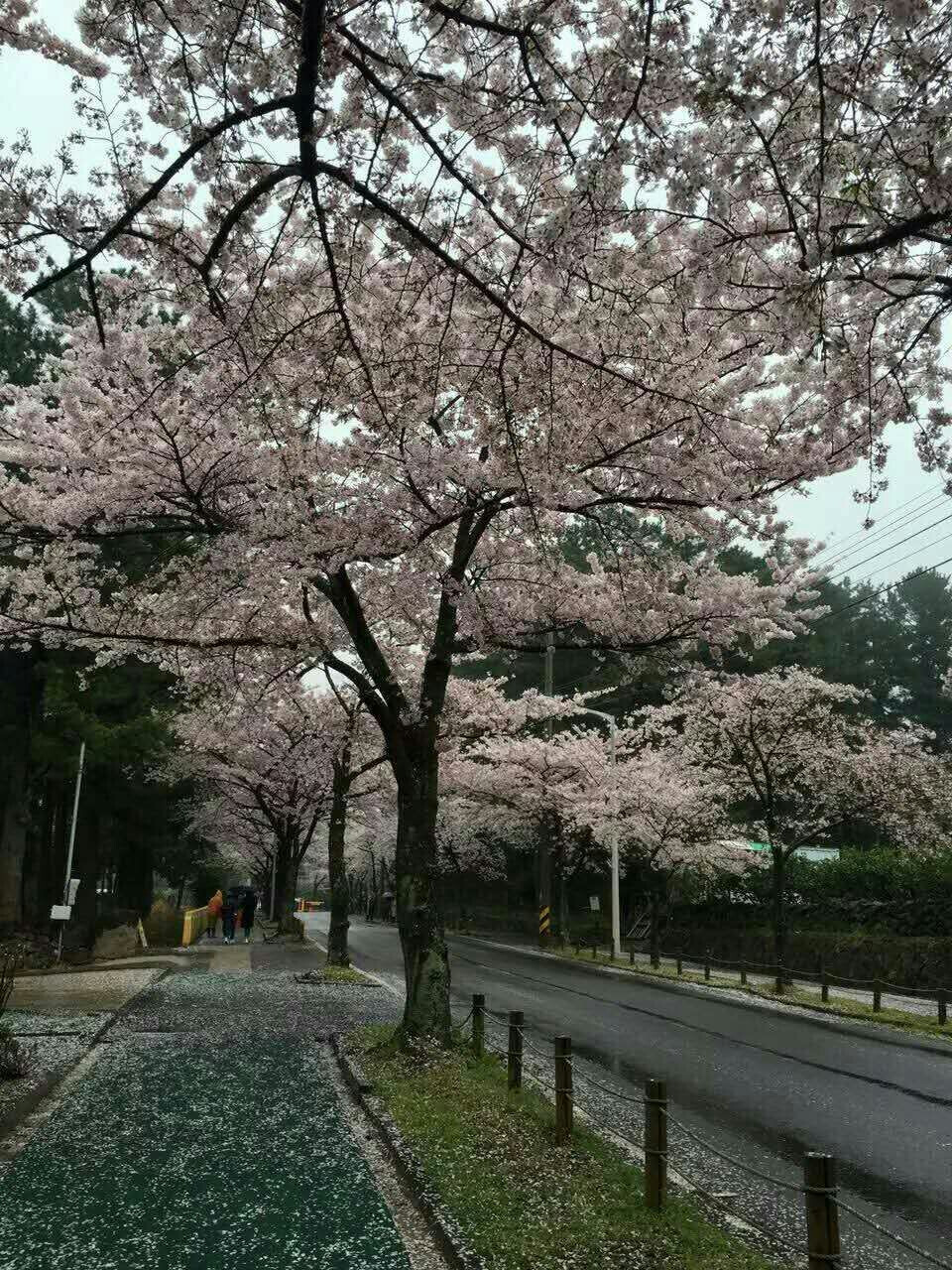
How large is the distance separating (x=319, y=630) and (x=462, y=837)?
Result: 38.7 meters

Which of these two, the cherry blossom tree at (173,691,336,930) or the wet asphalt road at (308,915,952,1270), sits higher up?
the cherry blossom tree at (173,691,336,930)

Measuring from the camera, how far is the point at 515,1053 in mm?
8289

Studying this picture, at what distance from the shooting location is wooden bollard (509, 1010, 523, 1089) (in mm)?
8227

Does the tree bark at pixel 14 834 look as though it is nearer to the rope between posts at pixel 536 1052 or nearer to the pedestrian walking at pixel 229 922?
the pedestrian walking at pixel 229 922

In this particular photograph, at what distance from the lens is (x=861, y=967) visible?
24.1 m

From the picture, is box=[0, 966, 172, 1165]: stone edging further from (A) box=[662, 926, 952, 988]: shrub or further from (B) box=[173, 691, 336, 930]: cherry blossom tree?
(A) box=[662, 926, 952, 988]: shrub

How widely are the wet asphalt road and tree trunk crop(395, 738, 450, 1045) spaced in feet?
4.64

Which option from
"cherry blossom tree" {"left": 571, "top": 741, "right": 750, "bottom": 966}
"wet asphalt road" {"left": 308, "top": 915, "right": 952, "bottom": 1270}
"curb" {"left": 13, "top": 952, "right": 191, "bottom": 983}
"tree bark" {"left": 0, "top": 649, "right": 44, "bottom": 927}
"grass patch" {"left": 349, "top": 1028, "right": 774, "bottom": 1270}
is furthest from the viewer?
"cherry blossom tree" {"left": 571, "top": 741, "right": 750, "bottom": 966}

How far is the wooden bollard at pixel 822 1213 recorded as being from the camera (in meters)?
3.97

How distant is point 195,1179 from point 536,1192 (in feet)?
7.66

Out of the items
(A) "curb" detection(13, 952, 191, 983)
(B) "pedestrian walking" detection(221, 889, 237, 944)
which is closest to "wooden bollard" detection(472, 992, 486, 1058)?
(A) "curb" detection(13, 952, 191, 983)

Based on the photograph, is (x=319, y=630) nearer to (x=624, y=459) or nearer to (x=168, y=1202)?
(x=624, y=459)

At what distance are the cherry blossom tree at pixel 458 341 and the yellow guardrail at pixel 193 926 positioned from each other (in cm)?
1889

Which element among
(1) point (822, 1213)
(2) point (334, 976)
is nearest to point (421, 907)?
(1) point (822, 1213)
